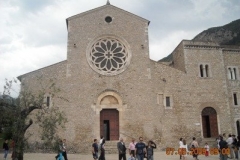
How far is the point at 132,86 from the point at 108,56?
3.71m

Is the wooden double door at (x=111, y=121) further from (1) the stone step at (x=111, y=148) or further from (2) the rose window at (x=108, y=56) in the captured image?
(2) the rose window at (x=108, y=56)

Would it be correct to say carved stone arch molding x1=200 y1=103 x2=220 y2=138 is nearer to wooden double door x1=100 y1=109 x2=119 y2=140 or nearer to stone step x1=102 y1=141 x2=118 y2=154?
wooden double door x1=100 y1=109 x2=119 y2=140

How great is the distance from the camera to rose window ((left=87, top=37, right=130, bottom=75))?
25562 millimetres

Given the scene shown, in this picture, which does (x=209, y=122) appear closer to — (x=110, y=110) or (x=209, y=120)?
(x=209, y=120)

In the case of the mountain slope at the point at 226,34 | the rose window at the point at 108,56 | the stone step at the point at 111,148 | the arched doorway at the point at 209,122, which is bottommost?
the stone step at the point at 111,148

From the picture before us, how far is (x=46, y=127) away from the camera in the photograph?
1494 cm

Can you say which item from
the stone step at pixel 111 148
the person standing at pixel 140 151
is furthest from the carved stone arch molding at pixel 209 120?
the person standing at pixel 140 151

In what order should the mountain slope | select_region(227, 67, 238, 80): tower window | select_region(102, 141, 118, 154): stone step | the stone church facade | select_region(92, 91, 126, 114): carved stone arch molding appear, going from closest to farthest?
select_region(102, 141, 118, 154): stone step < the stone church facade < select_region(92, 91, 126, 114): carved stone arch molding < select_region(227, 67, 238, 80): tower window < the mountain slope

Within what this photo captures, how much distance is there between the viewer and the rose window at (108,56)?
25562 mm

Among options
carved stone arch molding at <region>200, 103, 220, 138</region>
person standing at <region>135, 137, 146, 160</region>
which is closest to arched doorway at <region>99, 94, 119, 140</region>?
carved stone arch molding at <region>200, 103, 220, 138</region>

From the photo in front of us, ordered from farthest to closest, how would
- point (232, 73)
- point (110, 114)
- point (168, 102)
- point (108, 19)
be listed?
point (232, 73) → point (108, 19) → point (168, 102) → point (110, 114)

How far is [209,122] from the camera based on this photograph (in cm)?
2591

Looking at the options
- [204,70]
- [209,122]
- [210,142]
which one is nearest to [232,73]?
[204,70]

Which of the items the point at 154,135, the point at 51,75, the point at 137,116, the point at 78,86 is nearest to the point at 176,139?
the point at 154,135
